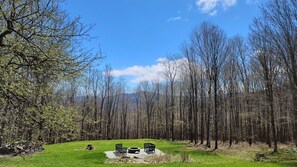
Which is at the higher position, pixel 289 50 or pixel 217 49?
pixel 217 49

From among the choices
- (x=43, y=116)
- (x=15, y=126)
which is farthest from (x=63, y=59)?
(x=15, y=126)

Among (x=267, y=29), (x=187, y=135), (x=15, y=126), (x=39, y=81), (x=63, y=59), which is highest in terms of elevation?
(x=267, y=29)

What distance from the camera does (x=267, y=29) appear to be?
19.8 metres

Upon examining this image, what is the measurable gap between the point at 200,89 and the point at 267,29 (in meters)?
15.4

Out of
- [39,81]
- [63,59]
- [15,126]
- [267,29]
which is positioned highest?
[267,29]

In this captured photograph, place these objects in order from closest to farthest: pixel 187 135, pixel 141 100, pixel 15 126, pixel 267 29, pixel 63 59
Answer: pixel 15 126, pixel 63 59, pixel 267 29, pixel 187 135, pixel 141 100

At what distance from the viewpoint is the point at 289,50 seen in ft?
58.3

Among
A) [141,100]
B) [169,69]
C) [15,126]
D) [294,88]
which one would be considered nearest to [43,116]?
[15,126]

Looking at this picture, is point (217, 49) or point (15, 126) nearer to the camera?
point (15, 126)

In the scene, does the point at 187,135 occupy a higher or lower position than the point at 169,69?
lower

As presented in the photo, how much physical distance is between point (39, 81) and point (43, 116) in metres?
0.94

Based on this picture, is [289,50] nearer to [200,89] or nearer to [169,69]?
[200,89]

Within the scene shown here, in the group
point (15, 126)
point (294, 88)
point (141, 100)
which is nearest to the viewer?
A: point (15, 126)

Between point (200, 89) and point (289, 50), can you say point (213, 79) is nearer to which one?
point (200, 89)
